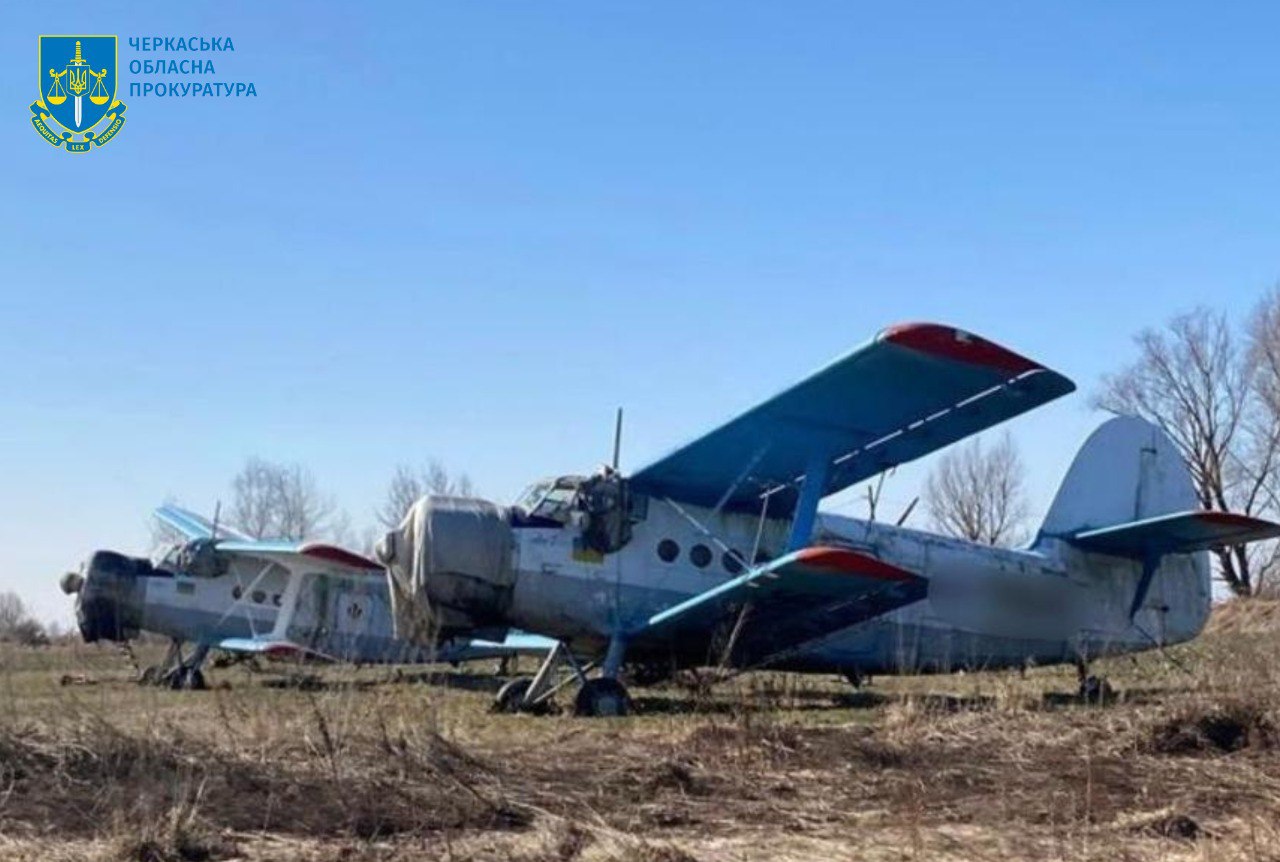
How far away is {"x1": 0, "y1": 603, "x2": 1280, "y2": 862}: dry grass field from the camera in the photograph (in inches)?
203

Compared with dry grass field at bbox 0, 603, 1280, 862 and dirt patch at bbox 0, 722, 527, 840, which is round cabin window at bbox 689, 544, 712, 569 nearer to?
dry grass field at bbox 0, 603, 1280, 862

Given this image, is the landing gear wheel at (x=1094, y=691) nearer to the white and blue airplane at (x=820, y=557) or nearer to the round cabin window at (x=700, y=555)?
the white and blue airplane at (x=820, y=557)

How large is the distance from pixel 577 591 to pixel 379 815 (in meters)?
7.73

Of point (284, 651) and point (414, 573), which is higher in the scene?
point (414, 573)

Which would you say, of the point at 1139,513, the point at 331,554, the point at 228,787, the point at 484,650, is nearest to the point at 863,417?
the point at 1139,513

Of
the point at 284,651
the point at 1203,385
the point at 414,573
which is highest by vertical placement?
the point at 1203,385

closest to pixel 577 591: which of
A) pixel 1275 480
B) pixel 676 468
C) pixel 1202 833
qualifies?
pixel 676 468

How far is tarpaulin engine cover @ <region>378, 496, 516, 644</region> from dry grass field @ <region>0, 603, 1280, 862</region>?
333 centimetres

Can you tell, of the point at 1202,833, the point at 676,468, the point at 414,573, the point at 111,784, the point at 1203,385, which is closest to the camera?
the point at 1202,833

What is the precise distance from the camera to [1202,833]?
17.2 feet

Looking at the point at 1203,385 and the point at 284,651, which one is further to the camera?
the point at 1203,385

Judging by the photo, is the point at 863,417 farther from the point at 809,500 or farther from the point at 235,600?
the point at 235,600

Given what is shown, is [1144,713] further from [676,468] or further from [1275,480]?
[1275,480]

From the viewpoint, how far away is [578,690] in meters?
12.5
